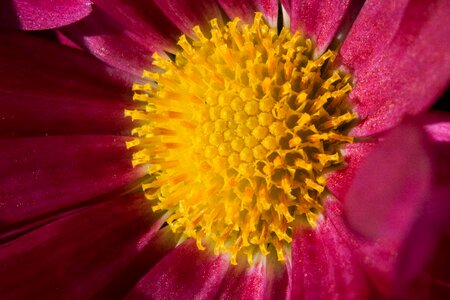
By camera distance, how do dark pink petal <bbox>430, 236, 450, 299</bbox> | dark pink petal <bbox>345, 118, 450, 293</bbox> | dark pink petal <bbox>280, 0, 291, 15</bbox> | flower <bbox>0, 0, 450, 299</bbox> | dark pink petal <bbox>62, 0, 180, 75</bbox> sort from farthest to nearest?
dark pink petal <bbox>62, 0, 180, 75</bbox>, dark pink petal <bbox>280, 0, 291, 15</bbox>, flower <bbox>0, 0, 450, 299</bbox>, dark pink petal <bbox>430, 236, 450, 299</bbox>, dark pink petal <bbox>345, 118, 450, 293</bbox>

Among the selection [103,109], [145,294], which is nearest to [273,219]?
[145,294]

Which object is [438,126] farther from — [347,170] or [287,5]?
[287,5]

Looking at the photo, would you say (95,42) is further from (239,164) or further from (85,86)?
(239,164)

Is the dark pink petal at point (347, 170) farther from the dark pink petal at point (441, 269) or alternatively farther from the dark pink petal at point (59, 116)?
the dark pink petal at point (59, 116)

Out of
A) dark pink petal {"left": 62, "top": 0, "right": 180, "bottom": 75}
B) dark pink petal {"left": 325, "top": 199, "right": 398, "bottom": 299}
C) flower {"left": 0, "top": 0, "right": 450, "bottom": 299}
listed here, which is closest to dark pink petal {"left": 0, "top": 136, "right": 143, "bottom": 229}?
A: flower {"left": 0, "top": 0, "right": 450, "bottom": 299}

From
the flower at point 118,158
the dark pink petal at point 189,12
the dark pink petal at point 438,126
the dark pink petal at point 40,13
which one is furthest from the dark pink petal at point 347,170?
the dark pink petal at point 40,13

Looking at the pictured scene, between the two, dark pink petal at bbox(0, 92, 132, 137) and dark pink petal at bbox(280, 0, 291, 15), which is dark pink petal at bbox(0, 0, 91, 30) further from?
dark pink petal at bbox(280, 0, 291, 15)

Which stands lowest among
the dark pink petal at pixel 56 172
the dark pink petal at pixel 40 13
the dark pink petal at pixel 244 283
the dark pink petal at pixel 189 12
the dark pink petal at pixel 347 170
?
the dark pink petal at pixel 244 283
